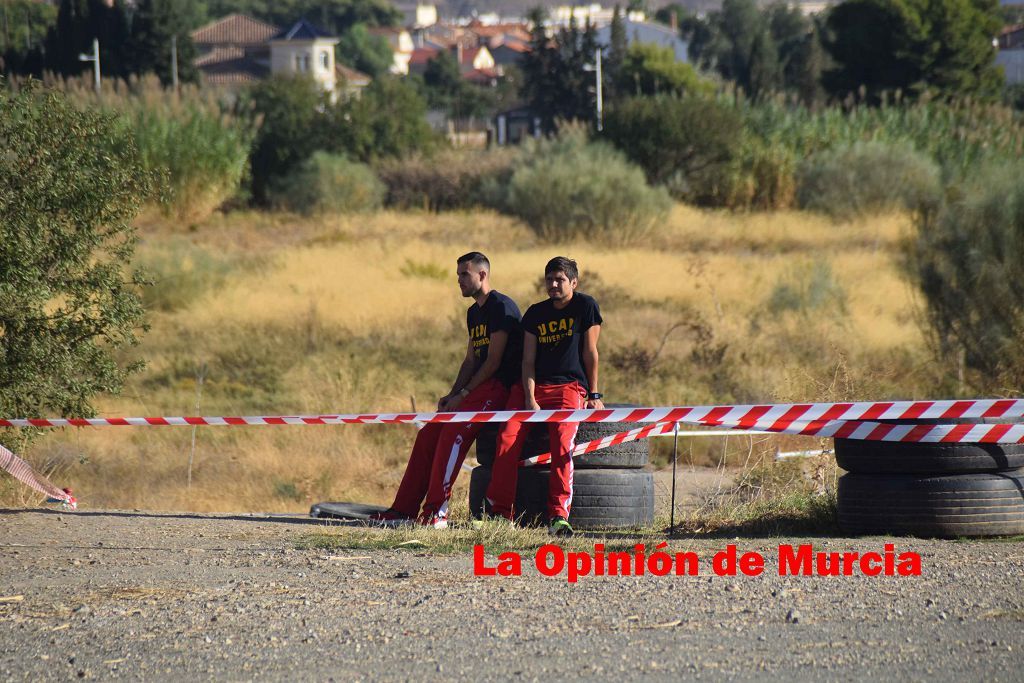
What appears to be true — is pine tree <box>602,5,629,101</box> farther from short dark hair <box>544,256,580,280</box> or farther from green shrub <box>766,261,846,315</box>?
short dark hair <box>544,256,580,280</box>

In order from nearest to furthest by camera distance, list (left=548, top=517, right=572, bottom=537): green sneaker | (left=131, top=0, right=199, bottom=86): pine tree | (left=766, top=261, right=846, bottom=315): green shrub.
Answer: (left=548, top=517, right=572, bottom=537): green sneaker, (left=766, top=261, right=846, bottom=315): green shrub, (left=131, top=0, right=199, bottom=86): pine tree

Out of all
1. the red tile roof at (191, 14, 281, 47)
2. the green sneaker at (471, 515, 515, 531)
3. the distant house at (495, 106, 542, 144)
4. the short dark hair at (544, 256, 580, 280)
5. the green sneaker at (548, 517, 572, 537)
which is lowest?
the distant house at (495, 106, 542, 144)

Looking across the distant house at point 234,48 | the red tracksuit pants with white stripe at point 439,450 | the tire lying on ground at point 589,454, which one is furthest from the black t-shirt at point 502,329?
the distant house at point 234,48

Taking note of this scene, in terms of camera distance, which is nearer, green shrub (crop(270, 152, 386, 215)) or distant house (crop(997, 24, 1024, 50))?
green shrub (crop(270, 152, 386, 215))

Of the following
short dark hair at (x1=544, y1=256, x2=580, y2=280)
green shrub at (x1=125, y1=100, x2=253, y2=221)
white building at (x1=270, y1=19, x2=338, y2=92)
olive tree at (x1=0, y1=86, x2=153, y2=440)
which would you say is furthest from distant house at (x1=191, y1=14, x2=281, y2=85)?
short dark hair at (x1=544, y1=256, x2=580, y2=280)

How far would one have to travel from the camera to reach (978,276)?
17.0 meters

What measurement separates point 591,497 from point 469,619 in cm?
263

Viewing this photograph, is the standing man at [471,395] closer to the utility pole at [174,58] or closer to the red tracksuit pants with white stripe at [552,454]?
the red tracksuit pants with white stripe at [552,454]

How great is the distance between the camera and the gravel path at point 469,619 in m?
5.24

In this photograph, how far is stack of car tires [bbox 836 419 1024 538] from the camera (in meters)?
7.91

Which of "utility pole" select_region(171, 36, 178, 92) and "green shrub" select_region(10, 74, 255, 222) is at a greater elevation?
"utility pole" select_region(171, 36, 178, 92)

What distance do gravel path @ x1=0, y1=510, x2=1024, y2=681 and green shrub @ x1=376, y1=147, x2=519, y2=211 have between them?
122 ft

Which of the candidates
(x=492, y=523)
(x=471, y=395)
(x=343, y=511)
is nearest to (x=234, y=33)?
(x=343, y=511)

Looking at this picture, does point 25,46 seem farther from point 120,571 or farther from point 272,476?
point 120,571
